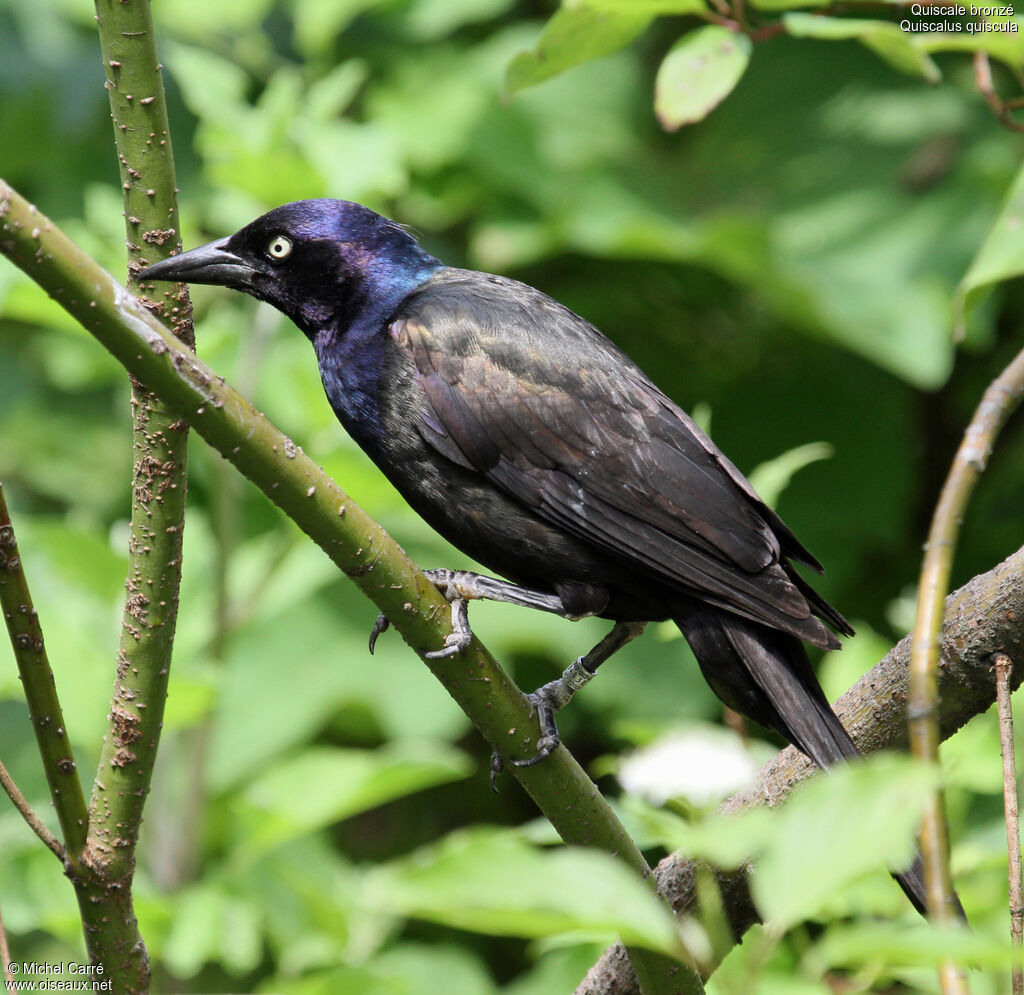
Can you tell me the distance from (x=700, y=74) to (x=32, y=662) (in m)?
1.32

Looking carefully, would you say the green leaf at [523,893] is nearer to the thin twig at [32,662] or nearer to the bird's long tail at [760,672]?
the thin twig at [32,662]

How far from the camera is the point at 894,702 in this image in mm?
2109

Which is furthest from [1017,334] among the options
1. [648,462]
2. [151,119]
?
[151,119]

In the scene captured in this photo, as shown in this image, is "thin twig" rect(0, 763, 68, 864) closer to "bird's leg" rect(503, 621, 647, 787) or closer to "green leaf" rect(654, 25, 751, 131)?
"bird's leg" rect(503, 621, 647, 787)

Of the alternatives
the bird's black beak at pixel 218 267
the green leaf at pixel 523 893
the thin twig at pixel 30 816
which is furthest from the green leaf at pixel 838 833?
the bird's black beak at pixel 218 267

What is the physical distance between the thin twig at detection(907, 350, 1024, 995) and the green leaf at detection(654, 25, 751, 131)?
65 cm

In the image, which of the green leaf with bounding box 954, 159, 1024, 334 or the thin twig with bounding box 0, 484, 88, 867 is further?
the green leaf with bounding box 954, 159, 1024, 334

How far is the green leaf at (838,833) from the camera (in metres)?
0.79

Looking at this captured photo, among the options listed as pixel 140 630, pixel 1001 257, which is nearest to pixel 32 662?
pixel 140 630

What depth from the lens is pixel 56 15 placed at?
15.9 ft

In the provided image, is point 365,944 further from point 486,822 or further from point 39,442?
point 39,442

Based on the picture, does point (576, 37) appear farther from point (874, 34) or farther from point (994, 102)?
point (994, 102)

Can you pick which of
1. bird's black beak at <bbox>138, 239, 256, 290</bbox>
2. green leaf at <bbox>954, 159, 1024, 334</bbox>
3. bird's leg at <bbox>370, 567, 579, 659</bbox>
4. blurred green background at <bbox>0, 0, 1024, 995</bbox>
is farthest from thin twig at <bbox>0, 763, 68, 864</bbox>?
blurred green background at <bbox>0, 0, 1024, 995</bbox>

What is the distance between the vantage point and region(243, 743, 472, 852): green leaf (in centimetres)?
320
